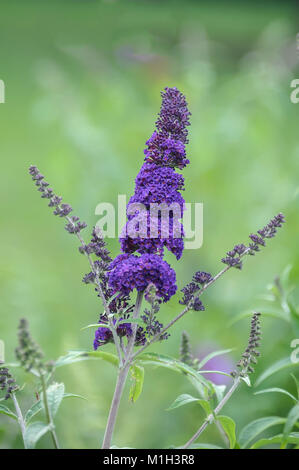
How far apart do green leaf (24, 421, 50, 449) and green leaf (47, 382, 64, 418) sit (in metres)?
0.03

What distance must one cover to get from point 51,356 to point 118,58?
219 cm

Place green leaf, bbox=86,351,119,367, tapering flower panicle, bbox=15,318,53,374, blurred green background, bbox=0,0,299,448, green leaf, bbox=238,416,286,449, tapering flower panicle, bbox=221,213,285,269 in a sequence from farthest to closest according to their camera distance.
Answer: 1. blurred green background, bbox=0,0,299,448
2. green leaf, bbox=238,416,286,449
3. tapering flower panicle, bbox=221,213,285,269
4. green leaf, bbox=86,351,119,367
5. tapering flower panicle, bbox=15,318,53,374

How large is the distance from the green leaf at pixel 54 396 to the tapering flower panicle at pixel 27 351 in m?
0.14

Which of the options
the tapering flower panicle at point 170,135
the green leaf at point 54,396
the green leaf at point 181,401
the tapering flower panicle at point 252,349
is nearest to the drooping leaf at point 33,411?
the green leaf at point 54,396

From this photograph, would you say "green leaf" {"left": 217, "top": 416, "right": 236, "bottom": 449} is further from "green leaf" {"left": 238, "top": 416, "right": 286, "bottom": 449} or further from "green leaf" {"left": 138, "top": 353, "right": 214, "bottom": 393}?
"green leaf" {"left": 138, "top": 353, "right": 214, "bottom": 393}

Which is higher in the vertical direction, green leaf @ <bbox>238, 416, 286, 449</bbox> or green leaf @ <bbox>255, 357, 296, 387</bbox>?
green leaf @ <bbox>255, 357, 296, 387</bbox>

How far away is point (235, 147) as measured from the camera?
129 inches

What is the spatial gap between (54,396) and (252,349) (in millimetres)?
410

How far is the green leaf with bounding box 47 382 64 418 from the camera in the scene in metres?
1.06

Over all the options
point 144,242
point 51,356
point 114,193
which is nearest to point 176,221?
point 144,242

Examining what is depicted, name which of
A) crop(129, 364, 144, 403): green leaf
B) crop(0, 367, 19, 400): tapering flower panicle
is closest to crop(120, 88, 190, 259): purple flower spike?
crop(129, 364, 144, 403): green leaf

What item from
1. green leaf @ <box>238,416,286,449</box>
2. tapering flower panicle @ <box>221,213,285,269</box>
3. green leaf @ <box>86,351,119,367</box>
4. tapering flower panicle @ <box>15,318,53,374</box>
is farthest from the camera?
green leaf @ <box>238,416,286,449</box>
